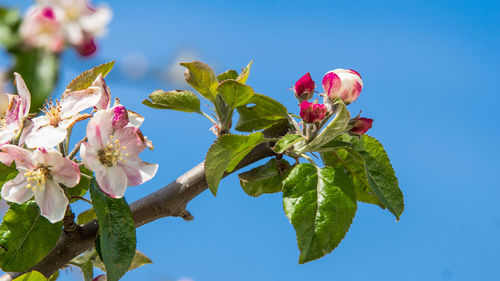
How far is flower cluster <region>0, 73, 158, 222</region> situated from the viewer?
39.7 inches

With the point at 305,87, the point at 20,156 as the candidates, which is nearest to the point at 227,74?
the point at 305,87

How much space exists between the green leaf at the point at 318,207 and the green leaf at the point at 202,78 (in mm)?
281

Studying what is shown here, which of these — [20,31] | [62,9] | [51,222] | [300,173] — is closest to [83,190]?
Result: [51,222]

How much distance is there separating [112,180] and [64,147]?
13 centimetres

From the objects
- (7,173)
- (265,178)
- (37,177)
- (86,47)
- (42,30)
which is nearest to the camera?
(37,177)

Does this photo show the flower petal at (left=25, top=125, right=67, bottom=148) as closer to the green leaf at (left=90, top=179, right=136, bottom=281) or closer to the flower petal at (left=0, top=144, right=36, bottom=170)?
the flower petal at (left=0, top=144, right=36, bottom=170)

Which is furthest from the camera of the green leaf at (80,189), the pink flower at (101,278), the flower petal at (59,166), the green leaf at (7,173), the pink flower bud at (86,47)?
the pink flower bud at (86,47)

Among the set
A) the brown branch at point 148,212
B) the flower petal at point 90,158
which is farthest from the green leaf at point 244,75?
the flower petal at point 90,158

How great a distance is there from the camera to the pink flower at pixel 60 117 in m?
1.01

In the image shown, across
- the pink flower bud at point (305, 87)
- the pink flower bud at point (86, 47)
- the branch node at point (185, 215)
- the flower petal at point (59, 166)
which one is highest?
the pink flower bud at point (86, 47)

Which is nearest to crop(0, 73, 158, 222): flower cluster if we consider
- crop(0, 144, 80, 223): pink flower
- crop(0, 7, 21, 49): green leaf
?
crop(0, 144, 80, 223): pink flower

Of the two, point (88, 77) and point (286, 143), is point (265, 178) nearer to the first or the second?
point (286, 143)

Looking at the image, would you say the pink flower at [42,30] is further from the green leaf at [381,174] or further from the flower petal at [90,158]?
the green leaf at [381,174]

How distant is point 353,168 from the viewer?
1341 millimetres
